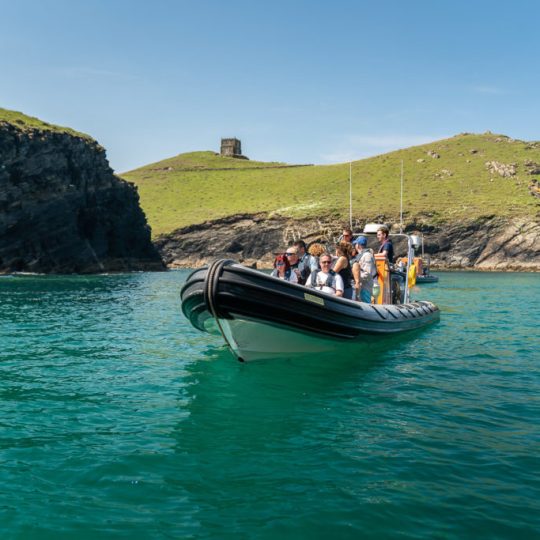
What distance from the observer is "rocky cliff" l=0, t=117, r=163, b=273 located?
188 ft

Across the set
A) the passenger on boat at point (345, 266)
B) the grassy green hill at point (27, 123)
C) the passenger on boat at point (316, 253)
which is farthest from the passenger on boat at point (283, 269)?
the grassy green hill at point (27, 123)

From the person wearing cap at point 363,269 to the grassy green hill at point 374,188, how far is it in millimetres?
72478

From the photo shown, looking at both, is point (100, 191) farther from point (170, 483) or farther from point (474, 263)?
point (170, 483)

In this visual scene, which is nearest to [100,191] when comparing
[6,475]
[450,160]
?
[6,475]

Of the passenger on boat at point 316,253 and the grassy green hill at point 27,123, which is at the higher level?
the grassy green hill at point 27,123

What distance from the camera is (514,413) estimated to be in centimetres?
838

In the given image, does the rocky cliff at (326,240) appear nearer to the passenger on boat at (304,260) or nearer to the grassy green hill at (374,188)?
the grassy green hill at (374,188)

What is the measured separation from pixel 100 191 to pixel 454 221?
52087 millimetres

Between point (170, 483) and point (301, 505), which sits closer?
point (301, 505)

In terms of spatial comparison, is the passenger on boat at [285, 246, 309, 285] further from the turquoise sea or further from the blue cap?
the turquoise sea

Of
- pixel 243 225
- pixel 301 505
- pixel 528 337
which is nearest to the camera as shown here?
pixel 301 505

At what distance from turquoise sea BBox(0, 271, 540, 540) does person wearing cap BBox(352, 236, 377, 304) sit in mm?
1616

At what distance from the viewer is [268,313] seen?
10586 millimetres

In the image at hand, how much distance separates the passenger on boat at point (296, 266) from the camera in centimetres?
1276
